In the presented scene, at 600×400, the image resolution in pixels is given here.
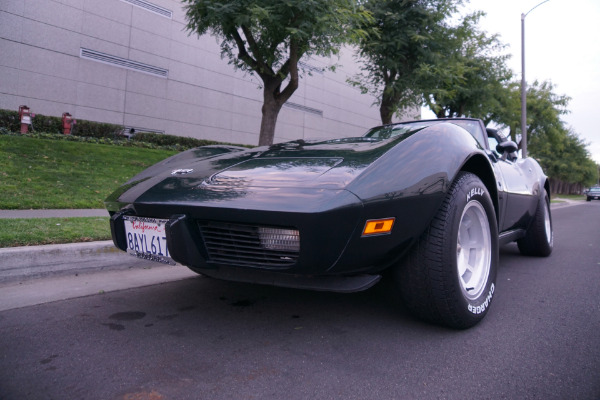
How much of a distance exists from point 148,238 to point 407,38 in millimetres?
11267

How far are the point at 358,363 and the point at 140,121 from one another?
14.4 meters

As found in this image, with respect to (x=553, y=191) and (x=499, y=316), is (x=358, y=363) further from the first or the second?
(x=553, y=191)

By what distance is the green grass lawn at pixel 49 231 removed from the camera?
330 centimetres

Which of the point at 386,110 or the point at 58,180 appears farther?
the point at 386,110

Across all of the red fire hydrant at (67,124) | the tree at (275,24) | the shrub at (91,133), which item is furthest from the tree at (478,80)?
the red fire hydrant at (67,124)

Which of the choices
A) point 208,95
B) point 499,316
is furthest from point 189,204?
point 208,95

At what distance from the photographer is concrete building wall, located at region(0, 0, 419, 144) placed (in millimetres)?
11781

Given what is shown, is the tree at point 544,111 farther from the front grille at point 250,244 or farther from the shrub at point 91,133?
the front grille at point 250,244

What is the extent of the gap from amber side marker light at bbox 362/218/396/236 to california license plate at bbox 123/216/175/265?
98 centimetres

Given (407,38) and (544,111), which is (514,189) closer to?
(407,38)

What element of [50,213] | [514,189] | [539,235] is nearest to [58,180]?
[50,213]

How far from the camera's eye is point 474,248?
2490 millimetres

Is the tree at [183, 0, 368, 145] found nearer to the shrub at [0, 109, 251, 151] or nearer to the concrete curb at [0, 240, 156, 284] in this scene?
the shrub at [0, 109, 251, 151]

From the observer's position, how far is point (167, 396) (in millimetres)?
1475
